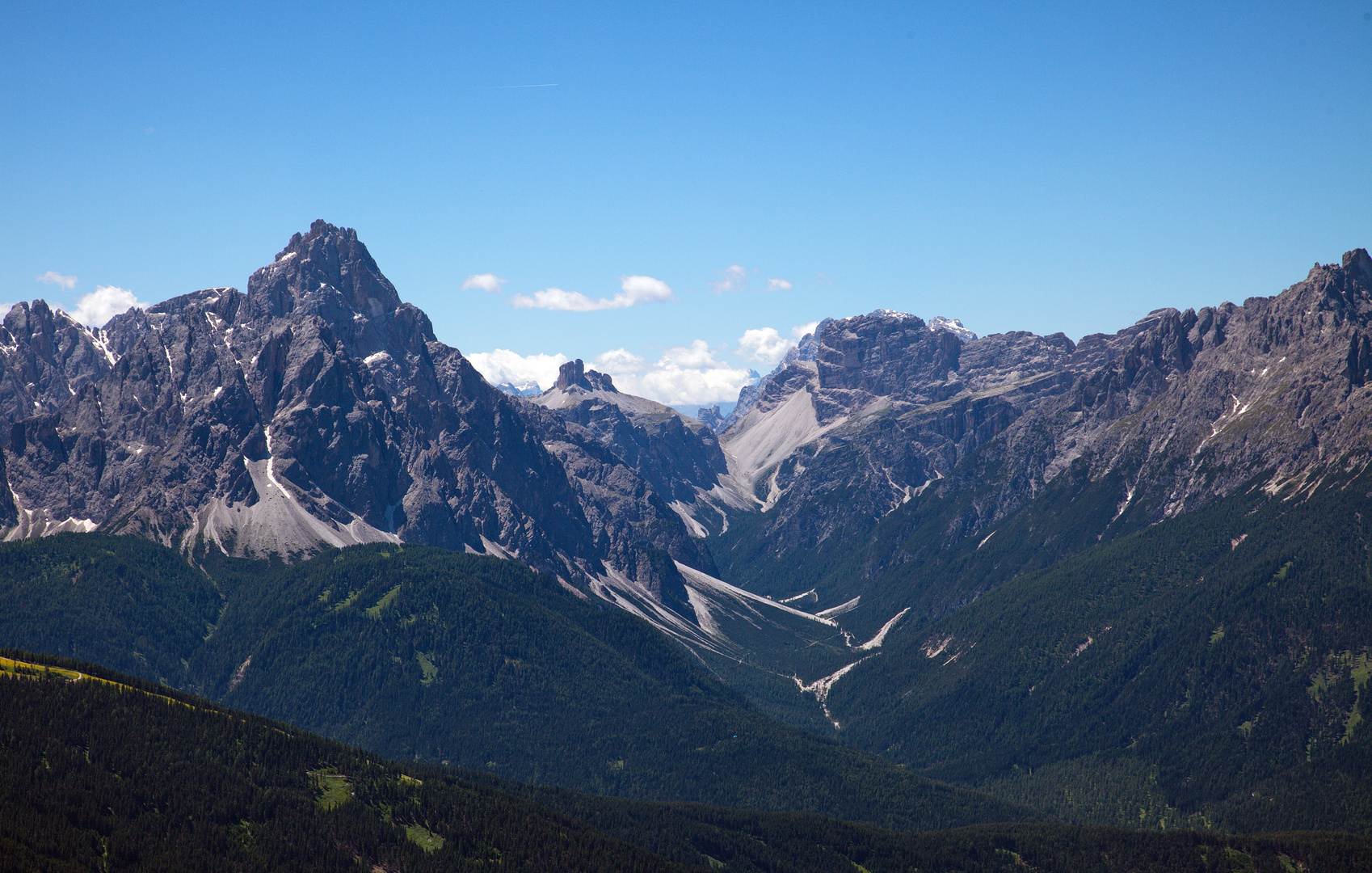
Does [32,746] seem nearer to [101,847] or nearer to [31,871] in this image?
[101,847]

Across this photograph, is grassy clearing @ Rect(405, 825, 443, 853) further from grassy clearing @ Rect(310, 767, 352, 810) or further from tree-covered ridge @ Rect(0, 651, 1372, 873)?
grassy clearing @ Rect(310, 767, 352, 810)

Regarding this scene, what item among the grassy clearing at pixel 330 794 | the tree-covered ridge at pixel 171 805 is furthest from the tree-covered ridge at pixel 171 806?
the grassy clearing at pixel 330 794

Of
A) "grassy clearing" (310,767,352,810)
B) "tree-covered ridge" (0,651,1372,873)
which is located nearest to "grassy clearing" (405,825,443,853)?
"tree-covered ridge" (0,651,1372,873)

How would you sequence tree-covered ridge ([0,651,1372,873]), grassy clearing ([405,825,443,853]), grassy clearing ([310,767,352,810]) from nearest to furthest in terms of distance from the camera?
tree-covered ridge ([0,651,1372,873]) < grassy clearing ([405,825,443,853]) < grassy clearing ([310,767,352,810])

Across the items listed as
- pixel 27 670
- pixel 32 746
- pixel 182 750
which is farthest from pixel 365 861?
pixel 27 670

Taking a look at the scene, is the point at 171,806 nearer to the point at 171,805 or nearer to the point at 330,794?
the point at 171,805

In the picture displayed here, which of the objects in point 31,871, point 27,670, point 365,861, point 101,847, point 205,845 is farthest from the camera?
point 27,670

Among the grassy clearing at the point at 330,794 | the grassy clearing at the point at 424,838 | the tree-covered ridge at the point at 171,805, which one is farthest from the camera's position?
the grassy clearing at the point at 330,794

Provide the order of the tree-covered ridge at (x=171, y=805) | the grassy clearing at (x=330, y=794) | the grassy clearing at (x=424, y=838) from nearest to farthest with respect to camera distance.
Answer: the tree-covered ridge at (x=171, y=805) < the grassy clearing at (x=424, y=838) < the grassy clearing at (x=330, y=794)

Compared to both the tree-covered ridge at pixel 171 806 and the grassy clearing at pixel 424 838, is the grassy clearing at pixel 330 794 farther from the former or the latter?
the grassy clearing at pixel 424 838

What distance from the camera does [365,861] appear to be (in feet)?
599

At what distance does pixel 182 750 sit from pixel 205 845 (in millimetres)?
22669

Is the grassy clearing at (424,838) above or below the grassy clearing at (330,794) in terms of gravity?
below

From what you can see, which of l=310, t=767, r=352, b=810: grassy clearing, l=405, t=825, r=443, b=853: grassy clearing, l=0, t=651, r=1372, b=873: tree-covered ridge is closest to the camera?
l=0, t=651, r=1372, b=873: tree-covered ridge
